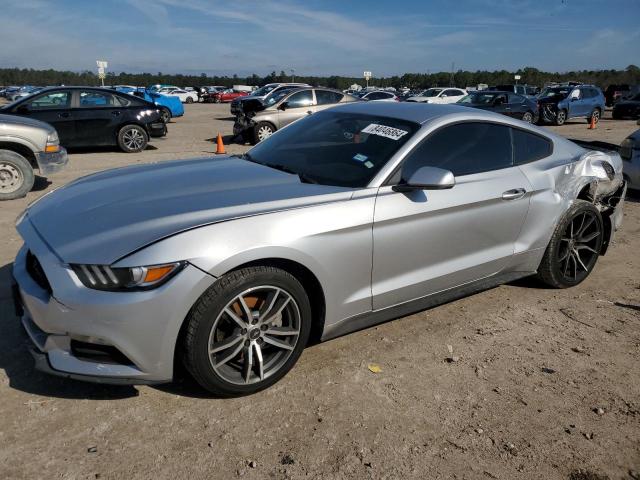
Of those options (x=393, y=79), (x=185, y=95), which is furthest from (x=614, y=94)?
(x=393, y=79)

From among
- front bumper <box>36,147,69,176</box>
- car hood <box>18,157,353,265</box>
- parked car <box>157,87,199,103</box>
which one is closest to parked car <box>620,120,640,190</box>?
car hood <box>18,157,353,265</box>

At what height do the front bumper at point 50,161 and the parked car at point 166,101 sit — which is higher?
the parked car at point 166,101

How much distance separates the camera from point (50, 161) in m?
7.37

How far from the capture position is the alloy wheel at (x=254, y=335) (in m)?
2.71

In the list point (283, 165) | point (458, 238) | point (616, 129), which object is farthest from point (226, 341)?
point (616, 129)

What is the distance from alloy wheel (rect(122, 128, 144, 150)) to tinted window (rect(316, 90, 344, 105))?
5.19 meters

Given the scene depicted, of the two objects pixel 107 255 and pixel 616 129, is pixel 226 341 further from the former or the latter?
pixel 616 129

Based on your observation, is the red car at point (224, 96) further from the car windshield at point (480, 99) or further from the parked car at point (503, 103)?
the parked car at point (503, 103)

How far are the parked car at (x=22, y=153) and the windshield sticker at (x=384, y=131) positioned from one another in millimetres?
5617

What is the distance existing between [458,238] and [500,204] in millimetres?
474

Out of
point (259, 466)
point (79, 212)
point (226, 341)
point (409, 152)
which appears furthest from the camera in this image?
point (409, 152)

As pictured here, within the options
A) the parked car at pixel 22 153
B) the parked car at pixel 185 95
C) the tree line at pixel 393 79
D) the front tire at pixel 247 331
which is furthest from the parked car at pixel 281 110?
the tree line at pixel 393 79

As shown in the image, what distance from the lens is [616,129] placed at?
20297 millimetres

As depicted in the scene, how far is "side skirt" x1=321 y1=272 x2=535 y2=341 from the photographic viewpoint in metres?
3.12
